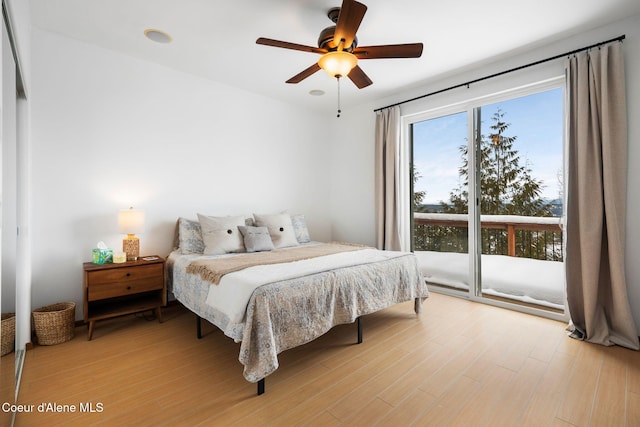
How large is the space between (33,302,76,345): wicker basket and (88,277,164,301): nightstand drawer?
8.6 inches

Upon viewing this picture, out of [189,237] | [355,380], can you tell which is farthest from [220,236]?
[355,380]

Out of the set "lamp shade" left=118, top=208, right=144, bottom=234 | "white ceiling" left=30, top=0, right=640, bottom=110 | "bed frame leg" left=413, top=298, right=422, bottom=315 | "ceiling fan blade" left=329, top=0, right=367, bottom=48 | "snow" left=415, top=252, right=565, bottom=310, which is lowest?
"bed frame leg" left=413, top=298, right=422, bottom=315

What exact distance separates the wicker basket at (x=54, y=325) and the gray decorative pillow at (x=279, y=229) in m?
1.98

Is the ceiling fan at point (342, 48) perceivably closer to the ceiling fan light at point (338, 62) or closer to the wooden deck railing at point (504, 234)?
the ceiling fan light at point (338, 62)

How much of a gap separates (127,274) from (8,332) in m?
1.00

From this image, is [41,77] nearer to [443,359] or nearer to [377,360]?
[377,360]

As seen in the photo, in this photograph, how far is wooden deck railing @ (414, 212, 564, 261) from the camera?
315 cm

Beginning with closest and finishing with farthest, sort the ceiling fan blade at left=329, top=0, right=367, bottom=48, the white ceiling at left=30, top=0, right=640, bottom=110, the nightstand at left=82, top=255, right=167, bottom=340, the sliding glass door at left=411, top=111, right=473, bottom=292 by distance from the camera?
the ceiling fan blade at left=329, top=0, right=367, bottom=48 < the white ceiling at left=30, top=0, right=640, bottom=110 < the nightstand at left=82, top=255, right=167, bottom=340 < the sliding glass door at left=411, top=111, right=473, bottom=292

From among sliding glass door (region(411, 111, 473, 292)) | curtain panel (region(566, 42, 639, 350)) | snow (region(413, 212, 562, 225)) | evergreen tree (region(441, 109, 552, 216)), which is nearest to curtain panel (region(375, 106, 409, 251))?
sliding glass door (region(411, 111, 473, 292))

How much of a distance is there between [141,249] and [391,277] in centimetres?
263

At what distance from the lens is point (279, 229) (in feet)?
12.6

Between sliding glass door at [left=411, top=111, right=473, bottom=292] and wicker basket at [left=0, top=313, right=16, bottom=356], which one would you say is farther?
sliding glass door at [left=411, top=111, right=473, bottom=292]

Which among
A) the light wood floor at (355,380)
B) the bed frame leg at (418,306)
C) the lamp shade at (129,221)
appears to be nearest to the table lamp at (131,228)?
the lamp shade at (129,221)

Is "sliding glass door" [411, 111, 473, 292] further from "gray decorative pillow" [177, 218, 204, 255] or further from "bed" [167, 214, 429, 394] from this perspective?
"gray decorative pillow" [177, 218, 204, 255]
